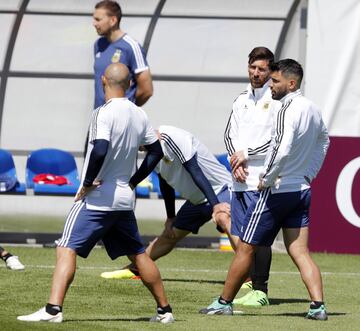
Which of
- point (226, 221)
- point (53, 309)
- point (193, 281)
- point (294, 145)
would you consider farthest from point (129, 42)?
point (53, 309)

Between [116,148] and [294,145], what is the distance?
152 centimetres

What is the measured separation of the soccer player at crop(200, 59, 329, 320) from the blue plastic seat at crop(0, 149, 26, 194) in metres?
7.46

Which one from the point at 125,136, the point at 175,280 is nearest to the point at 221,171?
the point at 175,280

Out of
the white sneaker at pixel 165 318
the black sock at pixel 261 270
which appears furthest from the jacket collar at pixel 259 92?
the white sneaker at pixel 165 318

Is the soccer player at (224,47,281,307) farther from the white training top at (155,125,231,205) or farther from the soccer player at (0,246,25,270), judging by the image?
the soccer player at (0,246,25,270)

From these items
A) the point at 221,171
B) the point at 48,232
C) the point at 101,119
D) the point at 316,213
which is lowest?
the point at 48,232

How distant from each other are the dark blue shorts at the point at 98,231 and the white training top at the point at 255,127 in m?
1.66

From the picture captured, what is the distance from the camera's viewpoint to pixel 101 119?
8.88m

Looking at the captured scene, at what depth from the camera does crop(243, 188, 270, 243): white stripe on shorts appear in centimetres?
978

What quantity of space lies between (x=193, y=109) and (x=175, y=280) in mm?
6318

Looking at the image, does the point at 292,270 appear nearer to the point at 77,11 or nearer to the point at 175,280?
the point at 175,280

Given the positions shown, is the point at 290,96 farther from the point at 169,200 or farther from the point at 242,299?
the point at 169,200

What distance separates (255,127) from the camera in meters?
10.6

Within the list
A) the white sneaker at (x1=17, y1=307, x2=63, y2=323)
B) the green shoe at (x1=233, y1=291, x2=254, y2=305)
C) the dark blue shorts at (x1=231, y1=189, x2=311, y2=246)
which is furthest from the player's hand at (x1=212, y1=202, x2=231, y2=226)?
the white sneaker at (x1=17, y1=307, x2=63, y2=323)
